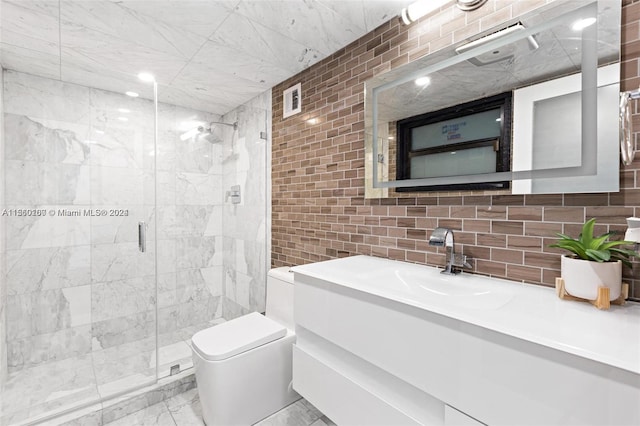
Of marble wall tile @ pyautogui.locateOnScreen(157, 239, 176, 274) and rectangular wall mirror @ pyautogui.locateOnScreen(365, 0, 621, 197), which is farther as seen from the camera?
marble wall tile @ pyautogui.locateOnScreen(157, 239, 176, 274)

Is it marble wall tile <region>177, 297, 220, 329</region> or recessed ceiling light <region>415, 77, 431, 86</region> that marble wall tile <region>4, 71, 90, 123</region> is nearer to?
marble wall tile <region>177, 297, 220, 329</region>

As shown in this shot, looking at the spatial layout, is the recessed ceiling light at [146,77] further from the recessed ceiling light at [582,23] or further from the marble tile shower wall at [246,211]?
the recessed ceiling light at [582,23]

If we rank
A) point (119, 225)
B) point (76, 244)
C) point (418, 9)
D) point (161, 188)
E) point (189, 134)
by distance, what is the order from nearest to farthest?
point (418, 9) → point (76, 244) → point (119, 225) → point (161, 188) → point (189, 134)

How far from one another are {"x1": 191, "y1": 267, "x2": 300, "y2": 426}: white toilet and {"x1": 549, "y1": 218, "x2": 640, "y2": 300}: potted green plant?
136 cm

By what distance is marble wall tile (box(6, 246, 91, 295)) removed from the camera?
190 cm

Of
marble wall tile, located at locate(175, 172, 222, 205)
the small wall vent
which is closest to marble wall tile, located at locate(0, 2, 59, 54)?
marble wall tile, located at locate(175, 172, 222, 205)

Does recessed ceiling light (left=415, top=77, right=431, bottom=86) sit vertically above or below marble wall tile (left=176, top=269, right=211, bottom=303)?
above

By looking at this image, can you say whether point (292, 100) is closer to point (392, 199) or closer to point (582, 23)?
point (392, 199)

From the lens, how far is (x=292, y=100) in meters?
2.34

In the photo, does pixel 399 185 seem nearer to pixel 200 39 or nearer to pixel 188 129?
pixel 200 39

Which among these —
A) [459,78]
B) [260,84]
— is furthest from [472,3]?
[260,84]

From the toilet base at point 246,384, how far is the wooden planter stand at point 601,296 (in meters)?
1.32

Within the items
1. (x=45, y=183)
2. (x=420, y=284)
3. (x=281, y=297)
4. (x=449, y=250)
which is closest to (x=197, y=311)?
(x=281, y=297)

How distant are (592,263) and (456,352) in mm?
498
